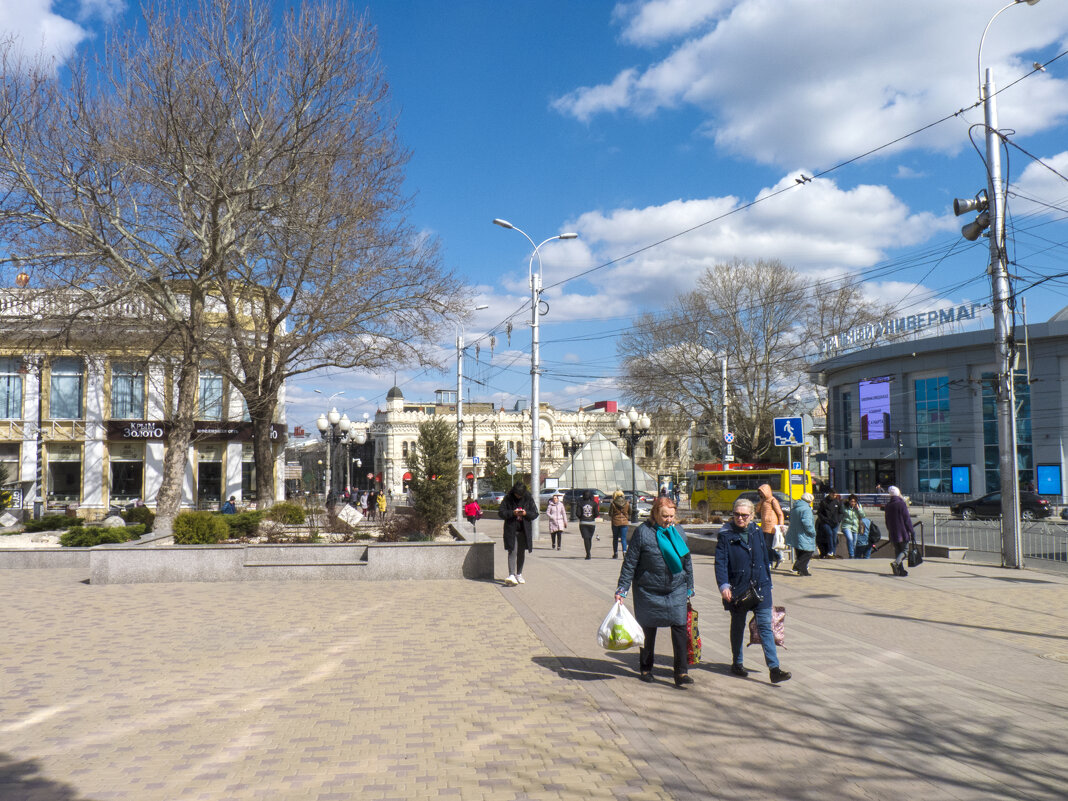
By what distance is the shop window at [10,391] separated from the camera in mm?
37688

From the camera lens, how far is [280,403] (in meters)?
40.1

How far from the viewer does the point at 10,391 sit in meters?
37.8

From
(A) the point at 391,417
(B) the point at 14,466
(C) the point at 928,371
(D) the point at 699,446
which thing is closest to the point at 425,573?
(B) the point at 14,466

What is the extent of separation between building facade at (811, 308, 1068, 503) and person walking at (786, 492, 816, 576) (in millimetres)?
30692

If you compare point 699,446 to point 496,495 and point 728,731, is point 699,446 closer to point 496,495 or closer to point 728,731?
point 496,495

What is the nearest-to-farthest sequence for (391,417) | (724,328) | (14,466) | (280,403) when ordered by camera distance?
1. (14,466)
2. (280,403)
3. (724,328)
4. (391,417)

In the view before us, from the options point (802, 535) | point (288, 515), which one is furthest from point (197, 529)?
point (802, 535)

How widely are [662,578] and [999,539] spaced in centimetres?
1579

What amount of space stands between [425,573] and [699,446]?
264ft

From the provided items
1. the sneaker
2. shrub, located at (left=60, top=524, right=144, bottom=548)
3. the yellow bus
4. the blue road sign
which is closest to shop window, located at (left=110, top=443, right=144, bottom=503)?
shrub, located at (left=60, top=524, right=144, bottom=548)

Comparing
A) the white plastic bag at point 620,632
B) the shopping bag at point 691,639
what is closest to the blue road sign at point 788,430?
the shopping bag at point 691,639

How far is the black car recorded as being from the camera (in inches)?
1304

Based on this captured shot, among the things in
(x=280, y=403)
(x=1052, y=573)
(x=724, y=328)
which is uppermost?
(x=724, y=328)

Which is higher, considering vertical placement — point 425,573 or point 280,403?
point 280,403
